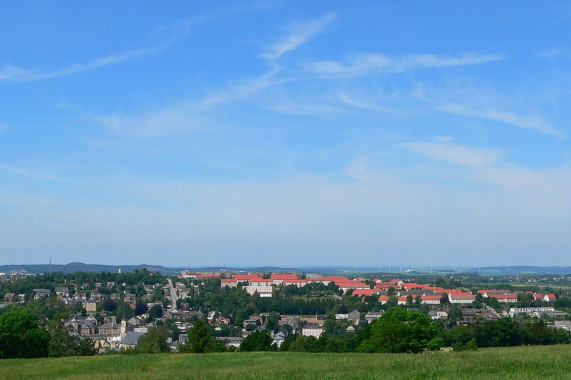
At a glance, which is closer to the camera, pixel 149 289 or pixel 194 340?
pixel 194 340

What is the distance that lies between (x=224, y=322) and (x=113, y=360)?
94.0 metres

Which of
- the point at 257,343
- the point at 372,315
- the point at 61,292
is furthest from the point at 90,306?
the point at 257,343

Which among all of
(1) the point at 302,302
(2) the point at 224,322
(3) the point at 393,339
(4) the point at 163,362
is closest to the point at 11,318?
(4) the point at 163,362

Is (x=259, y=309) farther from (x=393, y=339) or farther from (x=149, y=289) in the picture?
(x=393, y=339)

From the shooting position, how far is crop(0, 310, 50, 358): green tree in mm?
39125

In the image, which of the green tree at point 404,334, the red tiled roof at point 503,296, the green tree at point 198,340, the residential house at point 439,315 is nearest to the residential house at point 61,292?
the residential house at point 439,315

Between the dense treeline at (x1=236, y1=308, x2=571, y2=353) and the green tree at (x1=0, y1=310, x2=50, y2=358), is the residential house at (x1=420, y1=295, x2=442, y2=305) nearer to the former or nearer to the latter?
the dense treeline at (x1=236, y1=308, x2=571, y2=353)

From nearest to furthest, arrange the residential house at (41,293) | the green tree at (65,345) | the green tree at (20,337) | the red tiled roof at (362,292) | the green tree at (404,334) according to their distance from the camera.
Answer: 1. the green tree at (20,337)
2. the green tree at (404,334)
3. the green tree at (65,345)
4. the residential house at (41,293)
5. the red tiled roof at (362,292)

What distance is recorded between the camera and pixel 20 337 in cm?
4003

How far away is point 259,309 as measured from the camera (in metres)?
144

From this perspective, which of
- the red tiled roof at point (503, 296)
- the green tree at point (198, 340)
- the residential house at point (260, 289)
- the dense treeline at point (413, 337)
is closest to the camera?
the dense treeline at point (413, 337)

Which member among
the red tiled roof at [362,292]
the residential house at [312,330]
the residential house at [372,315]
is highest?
the red tiled roof at [362,292]

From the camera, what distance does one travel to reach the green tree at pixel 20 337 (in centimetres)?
3912

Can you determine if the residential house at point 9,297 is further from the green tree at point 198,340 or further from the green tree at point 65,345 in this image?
the green tree at point 198,340
